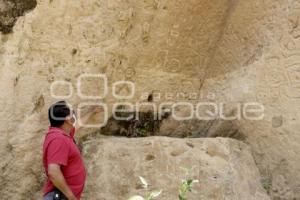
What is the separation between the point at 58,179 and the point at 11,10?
1.40m

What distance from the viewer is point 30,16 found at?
3783 mm

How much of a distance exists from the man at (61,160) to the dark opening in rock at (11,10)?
0.86 m

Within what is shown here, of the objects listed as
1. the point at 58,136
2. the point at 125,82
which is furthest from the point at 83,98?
the point at 58,136

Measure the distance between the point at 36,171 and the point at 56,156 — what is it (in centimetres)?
75

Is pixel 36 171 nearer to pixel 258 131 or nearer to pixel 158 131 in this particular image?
pixel 158 131

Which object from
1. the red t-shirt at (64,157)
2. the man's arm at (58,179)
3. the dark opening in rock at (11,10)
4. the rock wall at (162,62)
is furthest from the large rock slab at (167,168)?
the dark opening in rock at (11,10)

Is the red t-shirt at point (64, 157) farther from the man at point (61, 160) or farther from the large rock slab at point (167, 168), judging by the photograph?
the large rock slab at point (167, 168)

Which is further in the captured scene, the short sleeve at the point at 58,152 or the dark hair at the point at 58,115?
the dark hair at the point at 58,115

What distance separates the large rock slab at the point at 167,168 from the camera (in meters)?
3.53

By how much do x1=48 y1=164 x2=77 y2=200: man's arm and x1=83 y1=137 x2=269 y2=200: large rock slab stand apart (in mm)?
552

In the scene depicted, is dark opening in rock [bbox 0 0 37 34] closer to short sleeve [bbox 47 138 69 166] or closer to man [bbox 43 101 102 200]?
man [bbox 43 101 102 200]

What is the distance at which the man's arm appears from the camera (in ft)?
9.69

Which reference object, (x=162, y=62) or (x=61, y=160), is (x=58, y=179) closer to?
(x=61, y=160)

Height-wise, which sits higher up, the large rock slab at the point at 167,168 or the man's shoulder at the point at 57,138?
the man's shoulder at the point at 57,138
